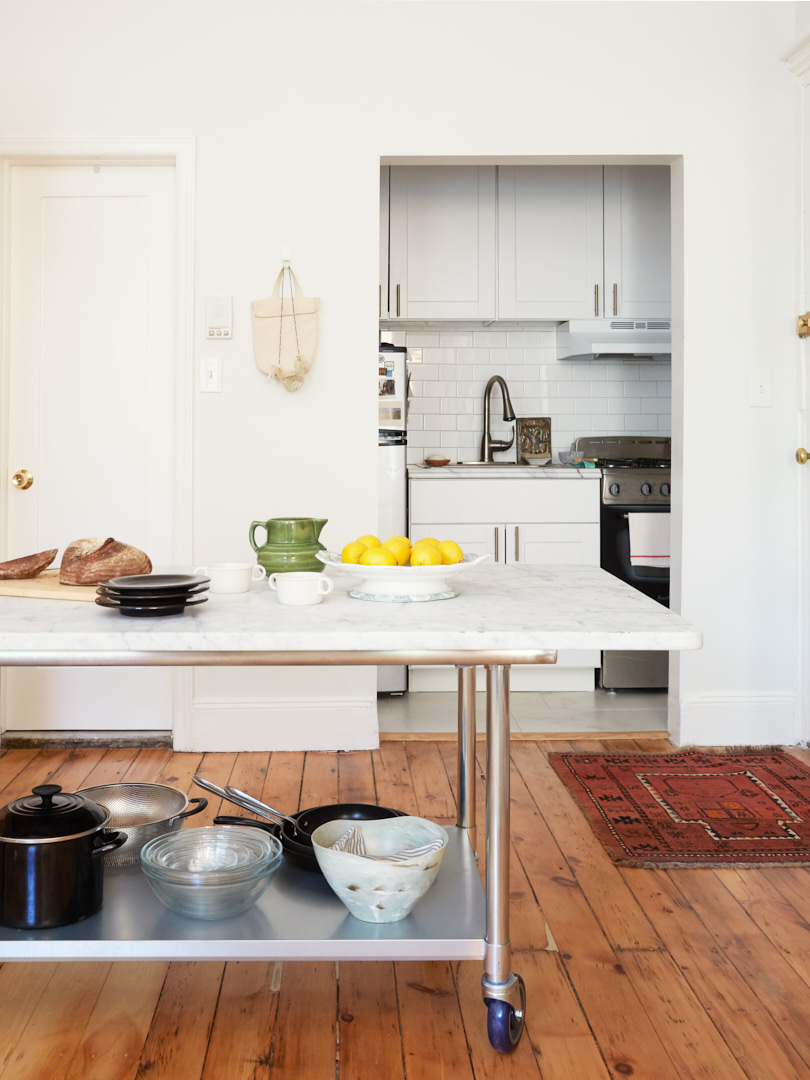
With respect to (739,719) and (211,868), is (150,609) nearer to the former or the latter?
(211,868)

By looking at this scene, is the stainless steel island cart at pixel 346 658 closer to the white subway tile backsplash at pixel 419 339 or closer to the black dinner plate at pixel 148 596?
the black dinner plate at pixel 148 596

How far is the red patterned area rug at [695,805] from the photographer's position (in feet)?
7.79

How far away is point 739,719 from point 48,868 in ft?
8.57

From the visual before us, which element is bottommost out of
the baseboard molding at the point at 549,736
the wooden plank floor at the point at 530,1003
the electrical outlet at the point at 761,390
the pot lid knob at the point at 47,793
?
the wooden plank floor at the point at 530,1003

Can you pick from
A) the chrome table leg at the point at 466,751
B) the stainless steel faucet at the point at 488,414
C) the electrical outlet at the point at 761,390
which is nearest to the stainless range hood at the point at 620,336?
the stainless steel faucet at the point at 488,414

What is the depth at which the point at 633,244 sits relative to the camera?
14.6 feet

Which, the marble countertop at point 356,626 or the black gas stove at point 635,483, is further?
the black gas stove at point 635,483

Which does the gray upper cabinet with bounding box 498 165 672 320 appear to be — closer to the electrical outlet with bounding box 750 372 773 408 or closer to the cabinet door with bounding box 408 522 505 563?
the cabinet door with bounding box 408 522 505 563

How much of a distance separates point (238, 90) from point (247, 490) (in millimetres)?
1394

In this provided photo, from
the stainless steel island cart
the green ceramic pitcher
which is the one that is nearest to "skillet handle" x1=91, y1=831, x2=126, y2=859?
the stainless steel island cart

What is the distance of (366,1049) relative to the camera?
155 centimetres

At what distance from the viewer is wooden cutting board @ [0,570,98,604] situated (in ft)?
5.41

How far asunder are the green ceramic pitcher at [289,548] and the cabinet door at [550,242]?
288 centimetres

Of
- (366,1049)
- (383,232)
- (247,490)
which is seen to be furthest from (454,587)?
(383,232)
